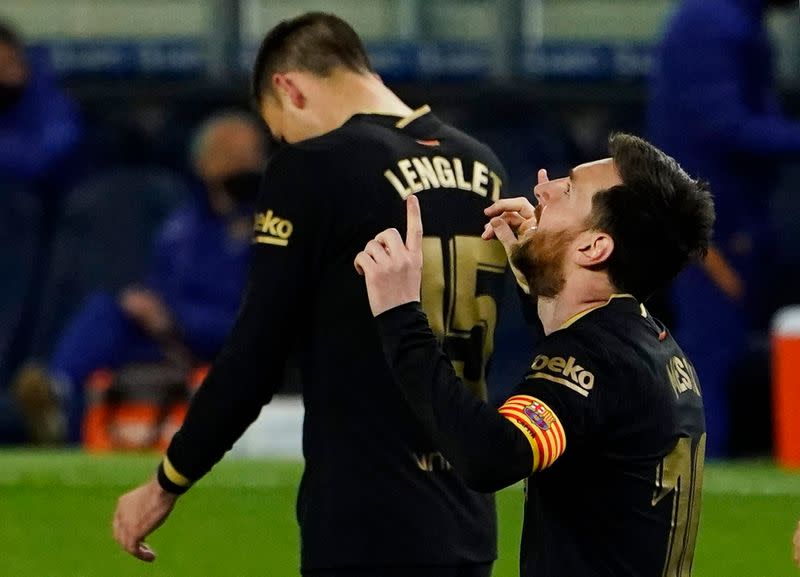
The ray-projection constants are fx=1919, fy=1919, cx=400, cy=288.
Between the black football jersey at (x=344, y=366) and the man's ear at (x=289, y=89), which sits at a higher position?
the man's ear at (x=289, y=89)

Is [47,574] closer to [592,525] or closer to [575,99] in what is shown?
[592,525]

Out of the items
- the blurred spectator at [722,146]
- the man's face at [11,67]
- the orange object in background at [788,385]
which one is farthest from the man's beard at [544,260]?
the man's face at [11,67]

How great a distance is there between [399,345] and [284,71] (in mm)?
1066

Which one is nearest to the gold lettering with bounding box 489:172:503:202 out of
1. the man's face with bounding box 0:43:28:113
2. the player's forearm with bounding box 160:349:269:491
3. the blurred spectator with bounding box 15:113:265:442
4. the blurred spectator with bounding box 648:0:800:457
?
the player's forearm with bounding box 160:349:269:491

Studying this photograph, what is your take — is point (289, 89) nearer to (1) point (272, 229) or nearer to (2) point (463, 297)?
(1) point (272, 229)

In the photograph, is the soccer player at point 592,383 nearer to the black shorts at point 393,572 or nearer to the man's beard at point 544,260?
the man's beard at point 544,260

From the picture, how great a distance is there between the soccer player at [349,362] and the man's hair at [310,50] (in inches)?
8.5

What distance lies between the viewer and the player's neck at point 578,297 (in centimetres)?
300

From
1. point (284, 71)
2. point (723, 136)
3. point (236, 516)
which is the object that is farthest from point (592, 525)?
point (723, 136)

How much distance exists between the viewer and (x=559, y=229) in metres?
3.01

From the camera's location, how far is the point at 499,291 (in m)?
3.73

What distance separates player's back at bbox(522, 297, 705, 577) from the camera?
287cm

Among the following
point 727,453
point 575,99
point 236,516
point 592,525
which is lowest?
point 727,453

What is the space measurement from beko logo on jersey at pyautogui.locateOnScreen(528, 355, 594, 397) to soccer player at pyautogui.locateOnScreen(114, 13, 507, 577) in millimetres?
596
